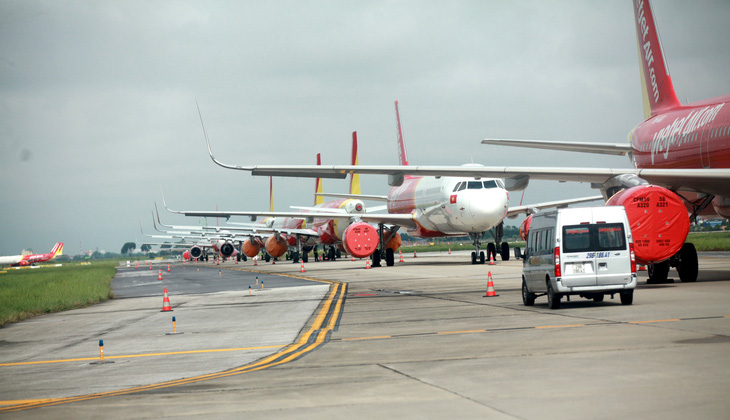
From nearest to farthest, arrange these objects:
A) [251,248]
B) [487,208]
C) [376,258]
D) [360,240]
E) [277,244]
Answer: [487,208] < [360,240] < [376,258] < [277,244] < [251,248]

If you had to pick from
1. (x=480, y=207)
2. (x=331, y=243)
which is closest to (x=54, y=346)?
(x=480, y=207)

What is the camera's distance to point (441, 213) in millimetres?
Result: 38094

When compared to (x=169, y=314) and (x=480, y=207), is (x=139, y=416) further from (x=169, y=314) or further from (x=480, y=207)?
(x=480, y=207)

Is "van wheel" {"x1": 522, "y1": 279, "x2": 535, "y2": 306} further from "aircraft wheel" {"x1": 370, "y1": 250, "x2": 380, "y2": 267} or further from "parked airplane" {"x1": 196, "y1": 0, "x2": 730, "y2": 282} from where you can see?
"aircraft wheel" {"x1": 370, "y1": 250, "x2": 380, "y2": 267}

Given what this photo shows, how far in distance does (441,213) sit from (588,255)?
23.2 meters

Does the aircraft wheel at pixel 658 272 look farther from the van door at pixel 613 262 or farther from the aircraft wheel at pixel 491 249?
the aircraft wheel at pixel 491 249

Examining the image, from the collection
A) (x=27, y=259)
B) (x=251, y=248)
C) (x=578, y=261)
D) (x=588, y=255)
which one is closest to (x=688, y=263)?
(x=588, y=255)

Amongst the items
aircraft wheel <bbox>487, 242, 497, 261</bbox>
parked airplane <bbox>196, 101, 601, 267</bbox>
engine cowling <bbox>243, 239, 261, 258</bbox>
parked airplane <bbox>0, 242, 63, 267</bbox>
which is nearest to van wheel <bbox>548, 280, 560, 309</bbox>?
parked airplane <bbox>196, 101, 601, 267</bbox>

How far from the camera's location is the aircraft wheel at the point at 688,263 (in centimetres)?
2008

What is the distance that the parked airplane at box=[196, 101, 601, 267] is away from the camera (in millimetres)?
35844

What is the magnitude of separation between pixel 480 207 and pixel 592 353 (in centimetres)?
2657

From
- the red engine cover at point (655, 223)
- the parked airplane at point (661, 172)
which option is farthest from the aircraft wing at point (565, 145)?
the red engine cover at point (655, 223)

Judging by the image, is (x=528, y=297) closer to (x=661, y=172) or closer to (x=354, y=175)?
(x=661, y=172)

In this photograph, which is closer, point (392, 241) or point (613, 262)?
point (613, 262)
